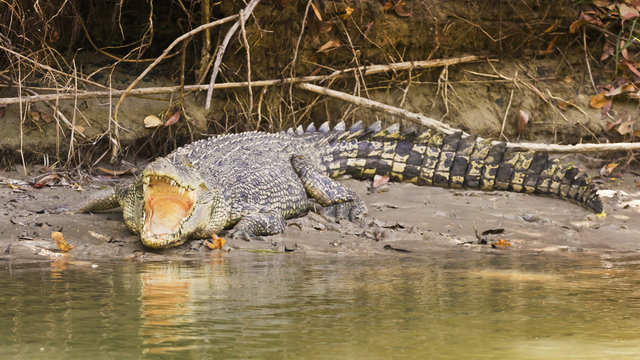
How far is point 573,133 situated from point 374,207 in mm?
2963

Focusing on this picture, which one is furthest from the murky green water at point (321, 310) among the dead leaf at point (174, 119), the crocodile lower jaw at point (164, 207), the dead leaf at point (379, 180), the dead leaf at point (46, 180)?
the dead leaf at point (174, 119)

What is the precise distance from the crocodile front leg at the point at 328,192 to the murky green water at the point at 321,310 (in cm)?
167

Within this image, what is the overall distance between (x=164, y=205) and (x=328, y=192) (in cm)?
176

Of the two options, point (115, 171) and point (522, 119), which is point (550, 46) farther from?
point (115, 171)

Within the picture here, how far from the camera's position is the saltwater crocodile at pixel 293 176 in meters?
4.57

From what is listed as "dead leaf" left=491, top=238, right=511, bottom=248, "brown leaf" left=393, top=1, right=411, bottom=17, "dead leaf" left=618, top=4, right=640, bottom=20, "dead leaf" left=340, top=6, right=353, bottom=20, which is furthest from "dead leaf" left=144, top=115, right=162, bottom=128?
"dead leaf" left=618, top=4, right=640, bottom=20

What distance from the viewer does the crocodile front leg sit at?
5719 millimetres

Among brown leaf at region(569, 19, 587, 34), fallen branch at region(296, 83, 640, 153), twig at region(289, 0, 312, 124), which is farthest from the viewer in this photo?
brown leaf at region(569, 19, 587, 34)

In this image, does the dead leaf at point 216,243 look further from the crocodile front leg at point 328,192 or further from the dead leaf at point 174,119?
the dead leaf at point 174,119

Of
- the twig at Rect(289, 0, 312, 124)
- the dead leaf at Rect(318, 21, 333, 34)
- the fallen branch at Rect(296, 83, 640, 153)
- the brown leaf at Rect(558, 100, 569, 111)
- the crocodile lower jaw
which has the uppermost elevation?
the dead leaf at Rect(318, 21, 333, 34)

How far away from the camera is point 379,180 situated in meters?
6.64

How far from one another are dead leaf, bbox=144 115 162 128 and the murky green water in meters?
3.05

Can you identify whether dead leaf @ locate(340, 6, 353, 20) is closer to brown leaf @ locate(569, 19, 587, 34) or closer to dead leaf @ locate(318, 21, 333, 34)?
dead leaf @ locate(318, 21, 333, 34)

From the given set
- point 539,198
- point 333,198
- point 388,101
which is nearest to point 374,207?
point 333,198
